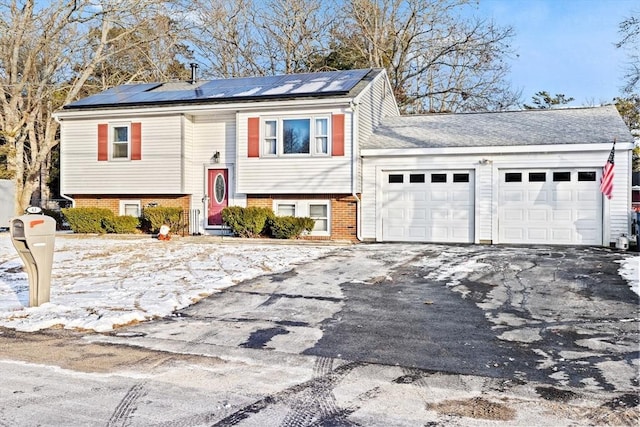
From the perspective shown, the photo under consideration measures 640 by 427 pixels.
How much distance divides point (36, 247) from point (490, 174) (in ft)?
38.9

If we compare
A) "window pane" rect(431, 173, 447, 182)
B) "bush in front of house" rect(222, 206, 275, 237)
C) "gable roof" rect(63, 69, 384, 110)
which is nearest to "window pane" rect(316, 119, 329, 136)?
"gable roof" rect(63, 69, 384, 110)

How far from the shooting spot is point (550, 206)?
1447 centimetres

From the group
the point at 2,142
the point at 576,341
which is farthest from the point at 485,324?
the point at 2,142

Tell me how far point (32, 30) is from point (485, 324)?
2213cm

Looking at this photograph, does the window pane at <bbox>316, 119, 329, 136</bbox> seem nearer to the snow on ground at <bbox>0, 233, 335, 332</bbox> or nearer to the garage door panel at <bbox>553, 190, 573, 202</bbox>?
the snow on ground at <bbox>0, 233, 335, 332</bbox>

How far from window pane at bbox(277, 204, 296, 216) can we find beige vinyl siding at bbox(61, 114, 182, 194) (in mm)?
3269

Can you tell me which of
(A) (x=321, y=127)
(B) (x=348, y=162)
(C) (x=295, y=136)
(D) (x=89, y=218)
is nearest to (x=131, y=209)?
(D) (x=89, y=218)

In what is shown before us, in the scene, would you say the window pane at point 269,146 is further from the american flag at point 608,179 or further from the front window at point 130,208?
the american flag at point 608,179

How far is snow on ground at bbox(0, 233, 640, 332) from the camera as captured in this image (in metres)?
6.52

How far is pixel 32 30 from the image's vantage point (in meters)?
21.4

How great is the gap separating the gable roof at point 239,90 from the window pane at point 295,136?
78 cm

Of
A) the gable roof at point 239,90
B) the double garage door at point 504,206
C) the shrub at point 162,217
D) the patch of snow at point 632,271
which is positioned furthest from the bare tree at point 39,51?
the patch of snow at point 632,271

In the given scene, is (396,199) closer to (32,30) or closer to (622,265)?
(622,265)

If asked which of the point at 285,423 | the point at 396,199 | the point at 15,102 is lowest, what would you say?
the point at 285,423
